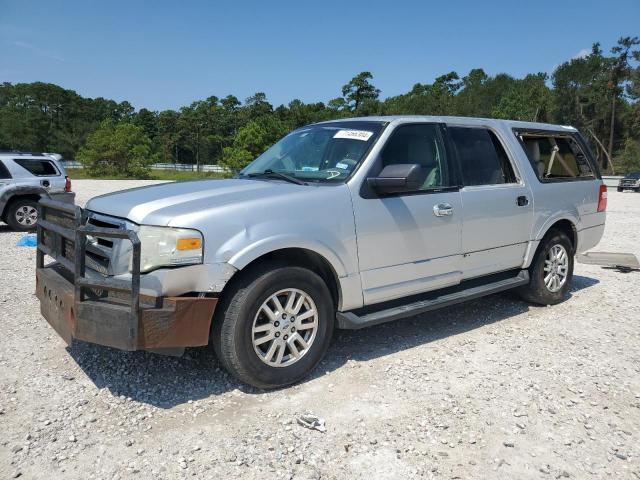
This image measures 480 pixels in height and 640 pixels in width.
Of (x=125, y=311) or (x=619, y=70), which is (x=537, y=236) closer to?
(x=125, y=311)

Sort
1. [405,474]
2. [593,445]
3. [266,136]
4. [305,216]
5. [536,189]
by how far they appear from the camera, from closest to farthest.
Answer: [405,474] < [593,445] < [305,216] < [536,189] < [266,136]

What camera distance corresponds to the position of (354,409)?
3383 millimetres

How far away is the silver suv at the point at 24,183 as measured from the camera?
35.4ft

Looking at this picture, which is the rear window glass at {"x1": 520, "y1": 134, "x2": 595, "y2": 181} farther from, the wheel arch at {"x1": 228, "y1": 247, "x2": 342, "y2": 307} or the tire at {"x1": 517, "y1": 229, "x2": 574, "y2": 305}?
the wheel arch at {"x1": 228, "y1": 247, "x2": 342, "y2": 307}

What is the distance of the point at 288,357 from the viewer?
3684mm

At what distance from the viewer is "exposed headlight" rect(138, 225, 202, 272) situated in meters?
3.18

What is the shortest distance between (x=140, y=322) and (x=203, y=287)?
0.43 metres

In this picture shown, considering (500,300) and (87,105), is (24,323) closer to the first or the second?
(500,300)

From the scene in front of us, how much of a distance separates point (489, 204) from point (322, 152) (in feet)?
5.47

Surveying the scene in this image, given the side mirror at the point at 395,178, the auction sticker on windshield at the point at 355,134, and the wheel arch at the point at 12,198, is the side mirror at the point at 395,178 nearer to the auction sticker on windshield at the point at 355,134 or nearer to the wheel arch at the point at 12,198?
the auction sticker on windshield at the point at 355,134

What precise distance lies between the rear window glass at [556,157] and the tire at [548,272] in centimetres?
68

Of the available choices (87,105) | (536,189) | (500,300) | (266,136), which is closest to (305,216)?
(536,189)

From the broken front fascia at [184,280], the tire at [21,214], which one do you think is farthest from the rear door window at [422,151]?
the tire at [21,214]

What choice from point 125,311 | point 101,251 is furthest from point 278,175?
point 125,311
